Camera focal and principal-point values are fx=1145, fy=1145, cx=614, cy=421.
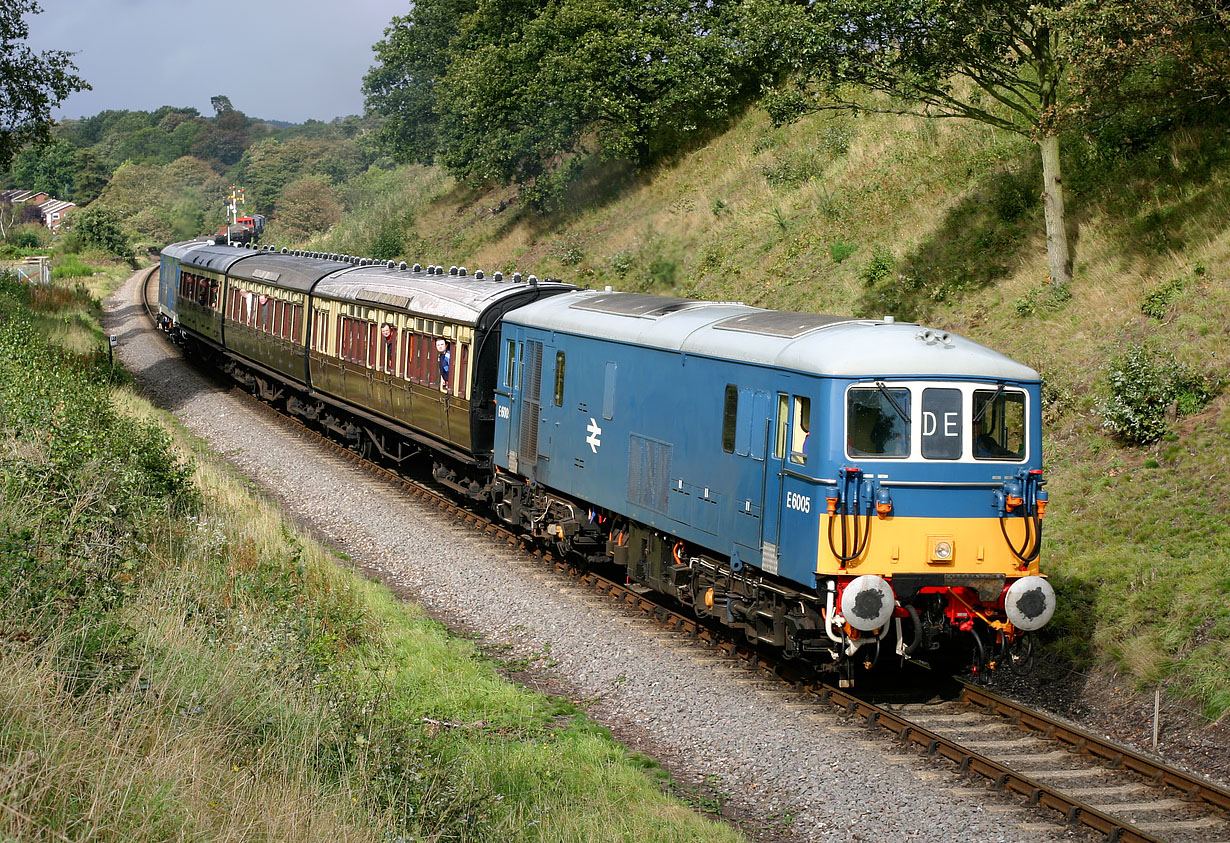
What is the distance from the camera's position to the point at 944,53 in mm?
18109

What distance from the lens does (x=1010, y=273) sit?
20.3m

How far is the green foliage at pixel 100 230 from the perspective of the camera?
84.9m

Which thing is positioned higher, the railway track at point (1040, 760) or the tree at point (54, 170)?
the tree at point (54, 170)

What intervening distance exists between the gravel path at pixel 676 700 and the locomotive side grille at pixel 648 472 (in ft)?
4.85

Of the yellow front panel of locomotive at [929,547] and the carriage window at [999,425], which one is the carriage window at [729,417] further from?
the carriage window at [999,425]

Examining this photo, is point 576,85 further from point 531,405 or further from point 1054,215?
point 531,405

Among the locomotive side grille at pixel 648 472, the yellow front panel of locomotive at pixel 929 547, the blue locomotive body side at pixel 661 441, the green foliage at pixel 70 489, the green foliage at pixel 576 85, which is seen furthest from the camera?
the green foliage at pixel 576 85

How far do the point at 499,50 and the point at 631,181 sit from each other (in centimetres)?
632

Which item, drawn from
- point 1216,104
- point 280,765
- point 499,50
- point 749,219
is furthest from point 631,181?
point 280,765

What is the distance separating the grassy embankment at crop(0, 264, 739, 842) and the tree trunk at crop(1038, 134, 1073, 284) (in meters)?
11.8

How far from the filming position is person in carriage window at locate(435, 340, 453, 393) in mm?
17609

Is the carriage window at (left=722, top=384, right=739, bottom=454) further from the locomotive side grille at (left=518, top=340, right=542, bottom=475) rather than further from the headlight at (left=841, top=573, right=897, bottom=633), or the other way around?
the locomotive side grille at (left=518, top=340, right=542, bottom=475)

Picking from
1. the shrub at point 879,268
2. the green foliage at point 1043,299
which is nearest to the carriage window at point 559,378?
the green foliage at point 1043,299

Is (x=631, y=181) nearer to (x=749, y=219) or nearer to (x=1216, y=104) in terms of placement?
(x=749, y=219)
